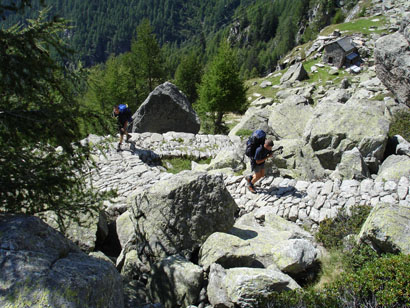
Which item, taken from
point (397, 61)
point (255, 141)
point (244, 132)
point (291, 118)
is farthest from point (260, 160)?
point (397, 61)

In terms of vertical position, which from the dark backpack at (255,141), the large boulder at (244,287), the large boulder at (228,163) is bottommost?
the large boulder at (228,163)

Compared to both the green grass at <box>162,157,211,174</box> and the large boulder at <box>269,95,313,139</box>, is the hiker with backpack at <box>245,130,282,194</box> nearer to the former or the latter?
the green grass at <box>162,157,211,174</box>

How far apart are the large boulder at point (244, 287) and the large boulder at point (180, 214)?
Result: 1.57m

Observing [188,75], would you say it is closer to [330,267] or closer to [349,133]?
[349,133]

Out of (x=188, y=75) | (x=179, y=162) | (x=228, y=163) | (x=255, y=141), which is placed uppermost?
(x=255, y=141)

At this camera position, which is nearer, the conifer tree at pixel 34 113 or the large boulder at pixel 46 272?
the large boulder at pixel 46 272

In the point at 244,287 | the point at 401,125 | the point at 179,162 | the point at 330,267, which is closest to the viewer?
the point at 244,287

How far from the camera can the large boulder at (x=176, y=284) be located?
6.34 m

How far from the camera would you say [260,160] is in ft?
35.0

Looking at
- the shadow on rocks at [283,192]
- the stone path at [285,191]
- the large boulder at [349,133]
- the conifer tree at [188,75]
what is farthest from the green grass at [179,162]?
the conifer tree at [188,75]

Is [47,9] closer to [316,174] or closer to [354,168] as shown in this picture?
[354,168]

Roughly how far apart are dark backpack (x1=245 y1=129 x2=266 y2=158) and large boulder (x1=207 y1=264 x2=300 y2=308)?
217 inches

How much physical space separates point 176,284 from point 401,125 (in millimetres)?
16447

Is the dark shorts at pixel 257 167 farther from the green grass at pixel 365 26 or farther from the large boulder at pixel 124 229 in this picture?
the green grass at pixel 365 26
